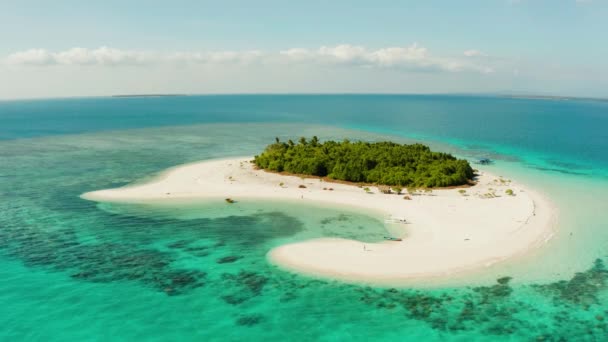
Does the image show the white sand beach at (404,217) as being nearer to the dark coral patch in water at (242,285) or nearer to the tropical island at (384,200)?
the tropical island at (384,200)

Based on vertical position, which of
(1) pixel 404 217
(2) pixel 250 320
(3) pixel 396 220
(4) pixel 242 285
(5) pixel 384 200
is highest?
(5) pixel 384 200

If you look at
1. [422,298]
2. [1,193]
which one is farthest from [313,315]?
[1,193]

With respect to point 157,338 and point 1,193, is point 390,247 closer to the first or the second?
point 157,338

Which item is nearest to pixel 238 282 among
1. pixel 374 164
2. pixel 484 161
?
pixel 374 164

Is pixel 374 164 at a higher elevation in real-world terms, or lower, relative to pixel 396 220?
higher

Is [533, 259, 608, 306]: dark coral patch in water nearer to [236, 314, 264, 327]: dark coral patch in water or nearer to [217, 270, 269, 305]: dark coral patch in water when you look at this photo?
[236, 314, 264, 327]: dark coral patch in water

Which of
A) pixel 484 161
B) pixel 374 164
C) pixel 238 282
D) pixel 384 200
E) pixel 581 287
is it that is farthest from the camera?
pixel 484 161

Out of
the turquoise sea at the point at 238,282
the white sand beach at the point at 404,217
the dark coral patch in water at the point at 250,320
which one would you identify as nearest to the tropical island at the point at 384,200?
the white sand beach at the point at 404,217

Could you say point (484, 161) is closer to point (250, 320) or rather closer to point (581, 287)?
point (581, 287)
